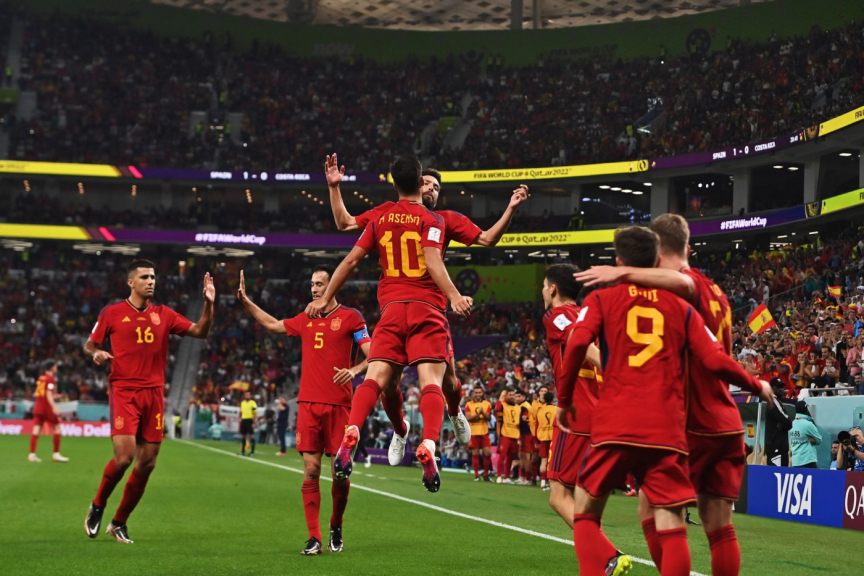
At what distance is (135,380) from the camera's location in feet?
35.3

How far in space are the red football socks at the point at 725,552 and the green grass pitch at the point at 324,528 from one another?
293 cm

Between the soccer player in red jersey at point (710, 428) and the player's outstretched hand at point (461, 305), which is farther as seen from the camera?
the player's outstretched hand at point (461, 305)

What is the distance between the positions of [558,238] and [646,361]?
43101mm

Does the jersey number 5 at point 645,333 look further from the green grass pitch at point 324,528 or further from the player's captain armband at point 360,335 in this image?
the player's captain armband at point 360,335

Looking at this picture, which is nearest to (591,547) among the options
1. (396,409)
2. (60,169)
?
(396,409)

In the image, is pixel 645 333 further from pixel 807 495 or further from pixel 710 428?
pixel 807 495

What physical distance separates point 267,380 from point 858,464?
36415mm

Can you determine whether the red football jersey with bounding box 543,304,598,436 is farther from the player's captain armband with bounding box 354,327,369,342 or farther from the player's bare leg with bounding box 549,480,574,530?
the player's captain armband with bounding box 354,327,369,342

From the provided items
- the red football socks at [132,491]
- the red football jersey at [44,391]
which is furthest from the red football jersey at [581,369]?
the red football jersey at [44,391]

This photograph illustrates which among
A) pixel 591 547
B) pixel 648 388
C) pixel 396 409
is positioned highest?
pixel 648 388

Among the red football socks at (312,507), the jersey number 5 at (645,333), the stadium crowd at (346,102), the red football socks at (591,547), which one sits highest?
the stadium crowd at (346,102)

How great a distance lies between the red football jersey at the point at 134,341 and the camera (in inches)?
424

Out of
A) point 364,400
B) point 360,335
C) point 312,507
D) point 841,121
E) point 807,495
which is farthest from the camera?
point 841,121

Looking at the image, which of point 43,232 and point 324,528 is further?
point 43,232
